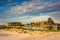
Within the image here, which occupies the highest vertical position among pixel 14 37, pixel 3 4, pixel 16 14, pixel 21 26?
pixel 3 4

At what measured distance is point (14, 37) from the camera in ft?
10.8

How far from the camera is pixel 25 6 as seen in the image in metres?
3.40

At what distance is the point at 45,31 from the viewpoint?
3.28 m

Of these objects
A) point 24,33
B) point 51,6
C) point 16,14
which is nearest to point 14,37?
point 24,33

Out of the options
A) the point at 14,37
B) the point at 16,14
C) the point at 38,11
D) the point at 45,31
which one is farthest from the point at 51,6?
the point at 14,37

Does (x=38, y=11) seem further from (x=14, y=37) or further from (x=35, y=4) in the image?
(x=14, y=37)

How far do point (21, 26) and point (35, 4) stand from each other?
1.91 feet

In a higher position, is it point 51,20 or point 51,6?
point 51,6

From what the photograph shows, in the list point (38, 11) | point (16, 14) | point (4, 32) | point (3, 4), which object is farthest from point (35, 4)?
point (4, 32)

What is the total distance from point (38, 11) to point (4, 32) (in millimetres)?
909

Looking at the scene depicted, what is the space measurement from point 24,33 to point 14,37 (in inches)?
9.2

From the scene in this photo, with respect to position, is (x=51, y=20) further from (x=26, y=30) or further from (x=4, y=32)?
(x=4, y=32)

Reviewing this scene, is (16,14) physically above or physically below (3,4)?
below

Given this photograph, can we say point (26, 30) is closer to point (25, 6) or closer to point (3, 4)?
point (25, 6)
